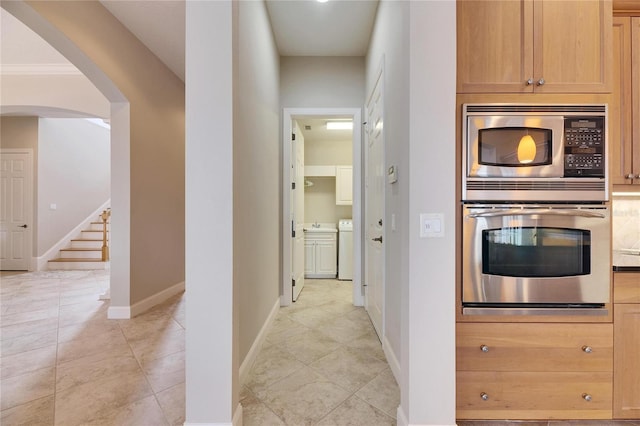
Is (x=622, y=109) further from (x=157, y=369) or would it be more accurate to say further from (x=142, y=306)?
(x=142, y=306)

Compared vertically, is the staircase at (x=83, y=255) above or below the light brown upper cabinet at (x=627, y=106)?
below

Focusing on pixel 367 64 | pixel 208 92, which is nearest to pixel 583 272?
pixel 208 92

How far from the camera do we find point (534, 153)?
4.85ft

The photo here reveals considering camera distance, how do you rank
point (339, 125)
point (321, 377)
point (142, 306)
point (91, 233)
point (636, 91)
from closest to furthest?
point (636, 91) < point (321, 377) < point (142, 306) < point (339, 125) < point (91, 233)

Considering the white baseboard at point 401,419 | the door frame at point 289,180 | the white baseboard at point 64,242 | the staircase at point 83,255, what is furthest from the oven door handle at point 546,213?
the white baseboard at point 64,242

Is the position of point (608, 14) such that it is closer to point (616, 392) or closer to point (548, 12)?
point (548, 12)

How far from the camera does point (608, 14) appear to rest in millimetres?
1485

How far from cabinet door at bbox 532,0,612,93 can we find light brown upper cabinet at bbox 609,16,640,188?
152 millimetres

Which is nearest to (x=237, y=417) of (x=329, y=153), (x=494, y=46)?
(x=494, y=46)

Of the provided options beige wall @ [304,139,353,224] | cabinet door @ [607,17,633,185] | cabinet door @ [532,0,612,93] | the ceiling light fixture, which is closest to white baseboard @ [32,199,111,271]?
beige wall @ [304,139,353,224]

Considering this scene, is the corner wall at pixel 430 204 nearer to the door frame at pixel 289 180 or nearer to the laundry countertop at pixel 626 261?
the laundry countertop at pixel 626 261

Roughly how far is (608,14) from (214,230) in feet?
7.81

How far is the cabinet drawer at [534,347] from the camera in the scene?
→ 148 centimetres

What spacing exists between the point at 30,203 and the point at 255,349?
6.32 meters
